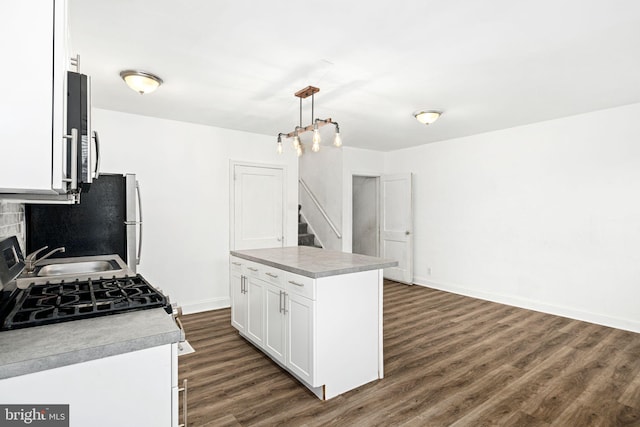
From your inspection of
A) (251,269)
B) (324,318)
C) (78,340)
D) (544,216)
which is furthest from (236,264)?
(544,216)

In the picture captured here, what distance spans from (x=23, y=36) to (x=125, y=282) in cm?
127

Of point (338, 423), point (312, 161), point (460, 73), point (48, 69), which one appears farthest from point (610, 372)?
point (312, 161)

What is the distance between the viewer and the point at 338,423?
2162 mm

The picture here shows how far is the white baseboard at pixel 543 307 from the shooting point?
3838 millimetres

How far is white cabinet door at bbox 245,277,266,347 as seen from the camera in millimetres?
3059

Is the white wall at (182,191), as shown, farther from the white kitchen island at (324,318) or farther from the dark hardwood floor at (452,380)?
the white kitchen island at (324,318)

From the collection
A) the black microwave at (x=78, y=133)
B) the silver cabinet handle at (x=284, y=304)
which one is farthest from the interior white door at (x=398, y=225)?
the black microwave at (x=78, y=133)

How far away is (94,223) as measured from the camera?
3.08 m

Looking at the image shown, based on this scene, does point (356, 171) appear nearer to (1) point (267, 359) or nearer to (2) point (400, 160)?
(2) point (400, 160)

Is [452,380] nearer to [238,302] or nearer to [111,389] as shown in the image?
[238,302]

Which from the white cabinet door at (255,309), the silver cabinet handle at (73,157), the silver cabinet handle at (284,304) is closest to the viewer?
the silver cabinet handle at (73,157)

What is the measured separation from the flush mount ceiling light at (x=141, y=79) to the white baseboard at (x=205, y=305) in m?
2.68

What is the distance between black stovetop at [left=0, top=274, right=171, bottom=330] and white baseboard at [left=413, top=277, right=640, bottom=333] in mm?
4665

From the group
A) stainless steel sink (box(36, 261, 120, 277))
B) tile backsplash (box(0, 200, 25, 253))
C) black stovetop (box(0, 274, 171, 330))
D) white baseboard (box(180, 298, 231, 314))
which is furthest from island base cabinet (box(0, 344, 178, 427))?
white baseboard (box(180, 298, 231, 314))
